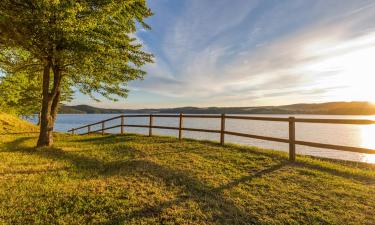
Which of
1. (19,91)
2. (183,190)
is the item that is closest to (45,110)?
(183,190)

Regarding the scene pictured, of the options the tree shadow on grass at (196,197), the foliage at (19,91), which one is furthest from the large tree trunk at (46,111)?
the foliage at (19,91)

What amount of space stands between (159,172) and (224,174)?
6.93ft

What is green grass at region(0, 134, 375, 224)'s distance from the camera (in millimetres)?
4293

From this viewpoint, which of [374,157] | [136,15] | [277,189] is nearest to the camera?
[277,189]

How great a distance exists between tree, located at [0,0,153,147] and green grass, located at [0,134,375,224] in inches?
174

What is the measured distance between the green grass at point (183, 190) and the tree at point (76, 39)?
4.42m

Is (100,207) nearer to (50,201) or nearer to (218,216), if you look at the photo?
(50,201)

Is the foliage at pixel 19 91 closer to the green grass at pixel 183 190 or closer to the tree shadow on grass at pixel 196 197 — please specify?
the green grass at pixel 183 190

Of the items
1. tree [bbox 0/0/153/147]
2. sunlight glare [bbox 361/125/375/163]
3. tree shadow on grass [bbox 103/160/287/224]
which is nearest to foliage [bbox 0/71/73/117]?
tree [bbox 0/0/153/147]

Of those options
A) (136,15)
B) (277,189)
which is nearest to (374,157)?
(277,189)

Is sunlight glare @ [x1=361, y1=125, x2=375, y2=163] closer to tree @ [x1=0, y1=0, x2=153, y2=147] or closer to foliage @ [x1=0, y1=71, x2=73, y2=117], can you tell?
tree @ [x1=0, y1=0, x2=153, y2=147]

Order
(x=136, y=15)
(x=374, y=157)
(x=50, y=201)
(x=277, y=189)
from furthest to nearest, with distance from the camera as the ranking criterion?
(x=374, y=157), (x=136, y=15), (x=277, y=189), (x=50, y=201)

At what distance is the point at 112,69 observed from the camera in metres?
11.4

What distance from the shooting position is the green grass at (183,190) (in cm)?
429
